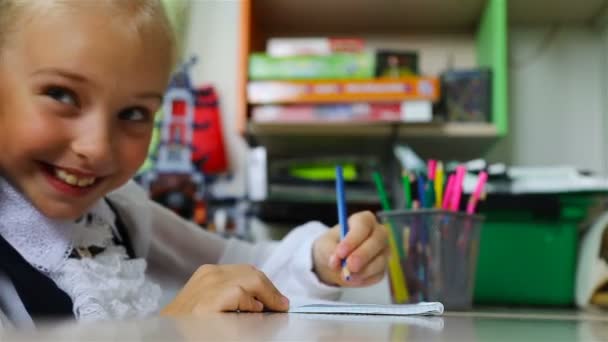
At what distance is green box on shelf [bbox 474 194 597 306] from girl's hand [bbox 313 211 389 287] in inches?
13.5

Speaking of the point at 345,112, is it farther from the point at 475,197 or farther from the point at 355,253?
the point at 355,253

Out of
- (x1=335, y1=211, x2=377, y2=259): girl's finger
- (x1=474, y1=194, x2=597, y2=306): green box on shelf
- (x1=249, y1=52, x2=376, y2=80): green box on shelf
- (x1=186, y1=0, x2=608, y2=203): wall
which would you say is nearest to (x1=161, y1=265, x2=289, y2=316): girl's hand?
(x1=335, y1=211, x2=377, y2=259): girl's finger

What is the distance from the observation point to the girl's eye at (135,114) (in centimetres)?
42

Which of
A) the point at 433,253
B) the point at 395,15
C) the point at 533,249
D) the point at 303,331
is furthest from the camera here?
the point at 395,15

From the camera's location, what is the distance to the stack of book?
946mm

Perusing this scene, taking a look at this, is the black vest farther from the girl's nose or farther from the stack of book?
the stack of book

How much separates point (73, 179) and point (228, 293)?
0.50 feet

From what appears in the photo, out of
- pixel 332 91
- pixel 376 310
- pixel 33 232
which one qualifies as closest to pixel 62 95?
pixel 33 232

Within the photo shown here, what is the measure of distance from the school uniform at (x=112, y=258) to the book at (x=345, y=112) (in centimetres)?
35

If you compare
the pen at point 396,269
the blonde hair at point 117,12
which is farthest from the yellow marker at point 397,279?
the blonde hair at point 117,12

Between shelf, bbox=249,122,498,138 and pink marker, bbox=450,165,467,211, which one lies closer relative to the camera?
pink marker, bbox=450,165,467,211

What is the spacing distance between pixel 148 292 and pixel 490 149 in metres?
0.76

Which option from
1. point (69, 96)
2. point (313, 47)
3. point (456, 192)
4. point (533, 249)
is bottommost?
point (533, 249)

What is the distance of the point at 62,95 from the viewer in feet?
1.25
